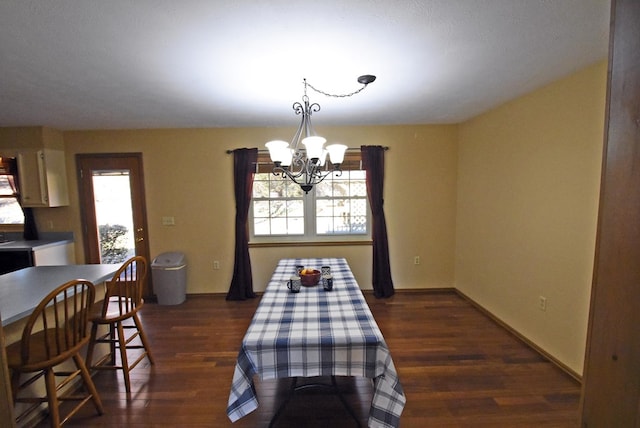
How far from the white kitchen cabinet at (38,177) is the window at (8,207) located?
35 centimetres

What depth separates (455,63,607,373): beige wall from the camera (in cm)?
202

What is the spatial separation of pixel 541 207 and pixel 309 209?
2.61 meters

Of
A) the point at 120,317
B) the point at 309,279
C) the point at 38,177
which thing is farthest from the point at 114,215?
the point at 309,279

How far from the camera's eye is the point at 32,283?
190cm

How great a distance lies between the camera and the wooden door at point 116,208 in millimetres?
3635

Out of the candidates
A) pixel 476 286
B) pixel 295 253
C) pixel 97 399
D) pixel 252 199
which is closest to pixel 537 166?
pixel 476 286

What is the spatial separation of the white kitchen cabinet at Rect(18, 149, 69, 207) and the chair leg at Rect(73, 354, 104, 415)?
2.81m

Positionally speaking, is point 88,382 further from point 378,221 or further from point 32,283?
point 378,221

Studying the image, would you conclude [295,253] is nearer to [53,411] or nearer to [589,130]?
[53,411]

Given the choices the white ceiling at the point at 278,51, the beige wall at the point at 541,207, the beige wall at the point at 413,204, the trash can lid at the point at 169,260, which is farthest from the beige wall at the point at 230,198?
the white ceiling at the point at 278,51

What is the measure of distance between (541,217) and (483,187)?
2.88 ft

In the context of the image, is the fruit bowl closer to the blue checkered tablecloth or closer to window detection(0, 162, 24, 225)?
the blue checkered tablecloth

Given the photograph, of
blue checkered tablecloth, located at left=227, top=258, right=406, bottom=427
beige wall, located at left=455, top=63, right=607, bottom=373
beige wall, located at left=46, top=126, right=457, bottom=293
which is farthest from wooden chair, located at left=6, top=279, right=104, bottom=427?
beige wall, located at left=455, top=63, right=607, bottom=373

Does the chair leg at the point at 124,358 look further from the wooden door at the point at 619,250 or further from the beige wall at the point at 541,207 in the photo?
the beige wall at the point at 541,207
